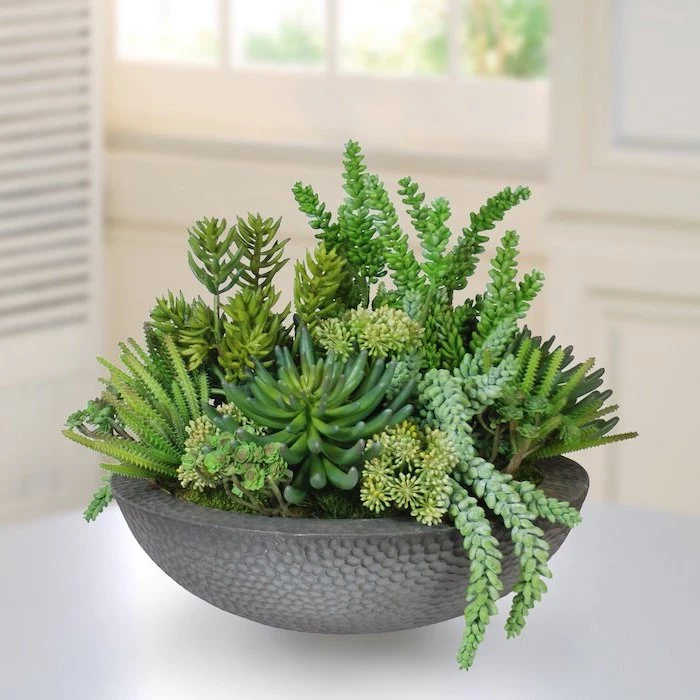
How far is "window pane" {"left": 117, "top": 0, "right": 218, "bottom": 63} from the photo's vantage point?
290 centimetres

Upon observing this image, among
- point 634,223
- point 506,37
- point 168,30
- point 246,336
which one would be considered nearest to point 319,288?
point 246,336

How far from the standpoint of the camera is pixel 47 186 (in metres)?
2.65

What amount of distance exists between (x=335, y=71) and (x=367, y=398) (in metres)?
2.13

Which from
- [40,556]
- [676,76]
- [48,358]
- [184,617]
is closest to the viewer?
[184,617]

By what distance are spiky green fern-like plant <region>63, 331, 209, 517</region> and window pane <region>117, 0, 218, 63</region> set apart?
210 cm

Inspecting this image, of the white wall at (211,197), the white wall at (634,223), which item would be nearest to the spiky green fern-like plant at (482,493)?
the white wall at (634,223)

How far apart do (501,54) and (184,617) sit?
1.99 metres

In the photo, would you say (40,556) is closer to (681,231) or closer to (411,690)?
(411,690)

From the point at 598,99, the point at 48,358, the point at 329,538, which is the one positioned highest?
the point at 598,99

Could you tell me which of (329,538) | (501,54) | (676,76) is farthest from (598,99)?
(329,538)

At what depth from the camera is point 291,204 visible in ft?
8.88

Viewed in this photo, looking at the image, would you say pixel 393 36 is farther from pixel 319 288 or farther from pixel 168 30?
pixel 319 288

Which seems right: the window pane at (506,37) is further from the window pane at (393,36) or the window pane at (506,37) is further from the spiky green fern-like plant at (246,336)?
the spiky green fern-like plant at (246,336)

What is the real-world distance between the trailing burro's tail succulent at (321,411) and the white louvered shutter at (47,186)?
1.92 metres
